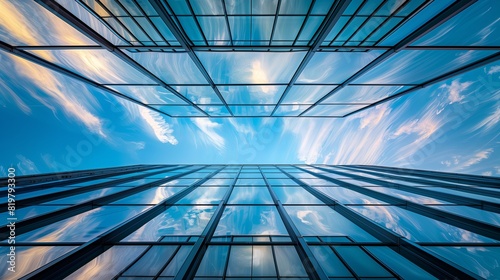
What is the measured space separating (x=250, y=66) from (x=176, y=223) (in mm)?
7190

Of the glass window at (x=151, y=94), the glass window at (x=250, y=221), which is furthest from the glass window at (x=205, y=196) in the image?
the glass window at (x=151, y=94)

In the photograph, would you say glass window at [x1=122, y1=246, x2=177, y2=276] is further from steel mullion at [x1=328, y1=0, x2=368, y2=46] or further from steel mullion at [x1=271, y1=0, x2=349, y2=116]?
steel mullion at [x1=328, y1=0, x2=368, y2=46]

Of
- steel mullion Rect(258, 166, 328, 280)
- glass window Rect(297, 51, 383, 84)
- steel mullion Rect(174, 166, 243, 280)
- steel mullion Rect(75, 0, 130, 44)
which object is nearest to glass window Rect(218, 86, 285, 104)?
glass window Rect(297, 51, 383, 84)

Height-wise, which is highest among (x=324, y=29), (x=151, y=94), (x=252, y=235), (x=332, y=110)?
(x=324, y=29)

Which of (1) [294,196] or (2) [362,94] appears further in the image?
(2) [362,94]

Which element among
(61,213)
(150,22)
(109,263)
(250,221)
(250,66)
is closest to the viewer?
(109,263)

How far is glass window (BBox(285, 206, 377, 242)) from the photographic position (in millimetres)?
4855

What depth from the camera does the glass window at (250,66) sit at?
8.36m

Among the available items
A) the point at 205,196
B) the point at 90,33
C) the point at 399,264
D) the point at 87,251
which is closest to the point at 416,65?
the point at 399,264

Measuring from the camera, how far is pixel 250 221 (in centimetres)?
553

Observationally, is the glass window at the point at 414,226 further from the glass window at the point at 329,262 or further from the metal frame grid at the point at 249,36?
the metal frame grid at the point at 249,36

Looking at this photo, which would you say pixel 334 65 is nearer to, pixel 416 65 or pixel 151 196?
pixel 416 65

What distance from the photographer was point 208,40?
750 cm

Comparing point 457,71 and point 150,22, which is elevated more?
point 150,22
